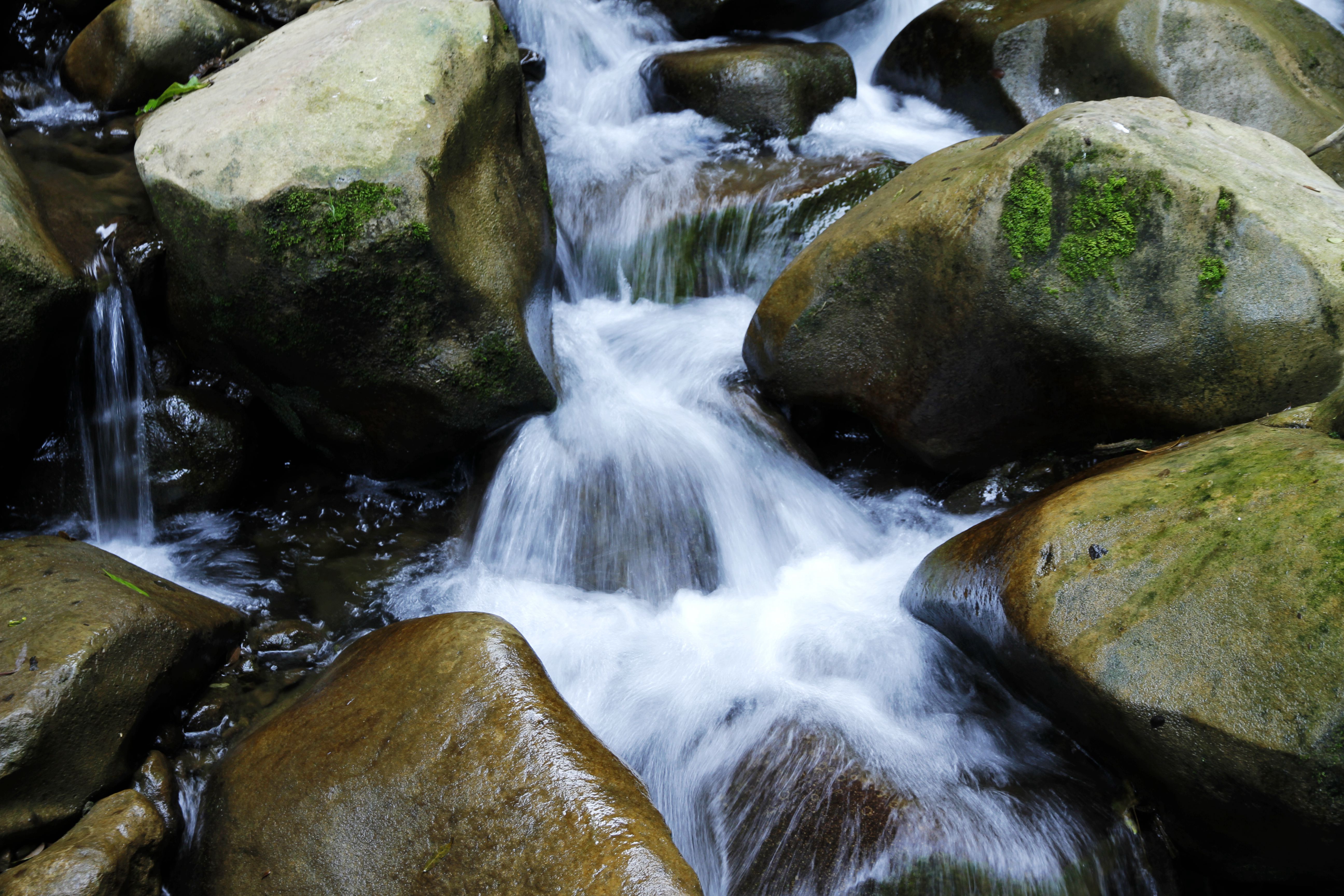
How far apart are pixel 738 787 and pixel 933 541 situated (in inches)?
77.6

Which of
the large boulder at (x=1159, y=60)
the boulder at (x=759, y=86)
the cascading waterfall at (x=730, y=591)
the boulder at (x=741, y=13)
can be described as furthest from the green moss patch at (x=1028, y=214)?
the boulder at (x=741, y=13)

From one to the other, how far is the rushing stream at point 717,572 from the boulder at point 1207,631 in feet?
1.19

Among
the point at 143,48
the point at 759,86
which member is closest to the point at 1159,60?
the point at 759,86

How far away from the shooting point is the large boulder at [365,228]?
3822mm

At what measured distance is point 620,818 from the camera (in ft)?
7.72

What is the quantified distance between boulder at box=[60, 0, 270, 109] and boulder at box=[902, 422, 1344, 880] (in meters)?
6.06

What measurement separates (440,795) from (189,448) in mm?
2966

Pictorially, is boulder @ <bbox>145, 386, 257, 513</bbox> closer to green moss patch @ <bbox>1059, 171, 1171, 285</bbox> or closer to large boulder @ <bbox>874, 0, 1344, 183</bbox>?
green moss patch @ <bbox>1059, 171, 1171, 285</bbox>

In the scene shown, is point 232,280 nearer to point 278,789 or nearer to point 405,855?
→ point 278,789

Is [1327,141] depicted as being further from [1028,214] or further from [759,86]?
[759,86]

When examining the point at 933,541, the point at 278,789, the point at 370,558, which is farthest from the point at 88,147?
the point at 933,541

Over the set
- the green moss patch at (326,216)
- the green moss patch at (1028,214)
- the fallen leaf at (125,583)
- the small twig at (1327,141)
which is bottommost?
the fallen leaf at (125,583)

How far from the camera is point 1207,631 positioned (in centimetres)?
260

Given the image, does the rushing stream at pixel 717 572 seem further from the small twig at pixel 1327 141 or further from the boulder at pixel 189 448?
the small twig at pixel 1327 141
